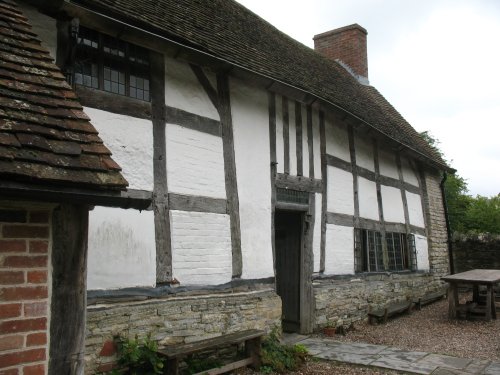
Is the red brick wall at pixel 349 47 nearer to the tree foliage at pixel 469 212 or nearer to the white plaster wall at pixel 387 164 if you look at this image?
the white plaster wall at pixel 387 164

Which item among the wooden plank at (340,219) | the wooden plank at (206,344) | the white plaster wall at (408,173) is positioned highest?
the white plaster wall at (408,173)

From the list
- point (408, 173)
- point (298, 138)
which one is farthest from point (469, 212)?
point (298, 138)

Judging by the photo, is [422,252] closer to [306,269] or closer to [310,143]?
[306,269]

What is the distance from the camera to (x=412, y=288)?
11.5m

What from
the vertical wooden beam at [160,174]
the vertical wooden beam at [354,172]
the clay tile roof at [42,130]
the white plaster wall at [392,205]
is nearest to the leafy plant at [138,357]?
the vertical wooden beam at [160,174]

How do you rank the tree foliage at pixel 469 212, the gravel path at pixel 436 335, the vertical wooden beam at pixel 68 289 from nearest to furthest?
the vertical wooden beam at pixel 68 289
the gravel path at pixel 436 335
the tree foliage at pixel 469 212

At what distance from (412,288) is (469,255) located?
3.81m

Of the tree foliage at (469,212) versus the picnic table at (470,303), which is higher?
the tree foliage at (469,212)

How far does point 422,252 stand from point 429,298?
1.52 meters

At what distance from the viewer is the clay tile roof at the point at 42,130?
2428 millimetres

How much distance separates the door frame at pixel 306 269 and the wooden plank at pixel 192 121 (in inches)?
86.4

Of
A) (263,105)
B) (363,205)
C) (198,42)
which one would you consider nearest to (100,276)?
(198,42)

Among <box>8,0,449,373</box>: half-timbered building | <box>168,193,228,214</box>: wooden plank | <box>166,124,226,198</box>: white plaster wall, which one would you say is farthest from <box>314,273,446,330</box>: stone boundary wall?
<box>166,124,226,198</box>: white plaster wall

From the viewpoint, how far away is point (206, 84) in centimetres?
636
